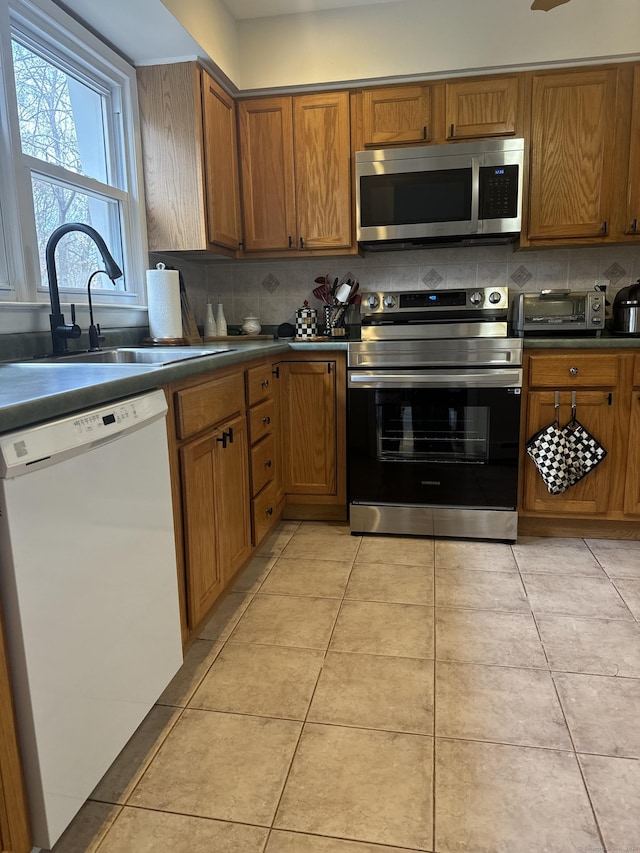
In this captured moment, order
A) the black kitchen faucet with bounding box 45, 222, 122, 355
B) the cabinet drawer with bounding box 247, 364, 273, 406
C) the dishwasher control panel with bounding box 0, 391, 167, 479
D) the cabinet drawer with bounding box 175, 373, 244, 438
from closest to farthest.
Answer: the dishwasher control panel with bounding box 0, 391, 167, 479 < the cabinet drawer with bounding box 175, 373, 244, 438 < the black kitchen faucet with bounding box 45, 222, 122, 355 < the cabinet drawer with bounding box 247, 364, 273, 406

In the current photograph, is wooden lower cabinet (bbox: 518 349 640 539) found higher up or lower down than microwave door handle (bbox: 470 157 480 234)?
lower down

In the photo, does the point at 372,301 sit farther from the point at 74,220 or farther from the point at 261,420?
the point at 74,220

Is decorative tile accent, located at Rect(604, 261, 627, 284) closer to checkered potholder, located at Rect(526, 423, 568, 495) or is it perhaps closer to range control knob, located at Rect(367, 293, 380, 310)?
checkered potholder, located at Rect(526, 423, 568, 495)

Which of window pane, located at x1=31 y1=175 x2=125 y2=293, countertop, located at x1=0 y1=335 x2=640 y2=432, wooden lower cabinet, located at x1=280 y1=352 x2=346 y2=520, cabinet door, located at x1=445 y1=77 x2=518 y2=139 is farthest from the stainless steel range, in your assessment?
window pane, located at x1=31 y1=175 x2=125 y2=293

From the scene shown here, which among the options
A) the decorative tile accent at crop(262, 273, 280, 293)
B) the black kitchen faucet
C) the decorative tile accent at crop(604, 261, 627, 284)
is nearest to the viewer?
the black kitchen faucet

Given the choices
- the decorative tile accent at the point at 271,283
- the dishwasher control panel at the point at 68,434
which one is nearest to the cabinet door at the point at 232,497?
the dishwasher control panel at the point at 68,434

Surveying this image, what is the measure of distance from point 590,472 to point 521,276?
3.80 ft

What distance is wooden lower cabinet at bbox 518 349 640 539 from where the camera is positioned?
2654 millimetres

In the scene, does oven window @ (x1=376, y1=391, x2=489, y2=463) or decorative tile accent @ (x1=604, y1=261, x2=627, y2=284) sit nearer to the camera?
oven window @ (x1=376, y1=391, x2=489, y2=463)

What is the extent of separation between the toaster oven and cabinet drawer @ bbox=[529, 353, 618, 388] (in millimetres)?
301

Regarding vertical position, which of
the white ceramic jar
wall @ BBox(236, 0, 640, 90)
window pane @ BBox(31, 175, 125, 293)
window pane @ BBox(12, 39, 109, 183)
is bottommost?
the white ceramic jar

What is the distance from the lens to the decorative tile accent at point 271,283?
3.52 meters

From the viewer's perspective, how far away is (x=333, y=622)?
208 cm

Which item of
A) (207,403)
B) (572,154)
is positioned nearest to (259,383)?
(207,403)
